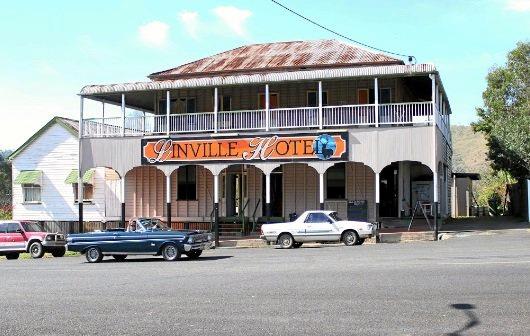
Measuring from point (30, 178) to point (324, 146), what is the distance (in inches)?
673

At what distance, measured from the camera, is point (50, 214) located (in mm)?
35969

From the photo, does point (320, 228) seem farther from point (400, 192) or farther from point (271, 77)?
point (400, 192)

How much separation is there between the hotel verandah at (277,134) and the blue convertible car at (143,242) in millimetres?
6097

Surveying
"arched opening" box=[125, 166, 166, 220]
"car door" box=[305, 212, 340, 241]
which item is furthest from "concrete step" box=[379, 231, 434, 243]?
"arched opening" box=[125, 166, 166, 220]

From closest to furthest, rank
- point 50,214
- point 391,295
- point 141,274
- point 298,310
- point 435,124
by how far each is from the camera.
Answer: point 298,310 < point 391,295 < point 141,274 < point 435,124 < point 50,214

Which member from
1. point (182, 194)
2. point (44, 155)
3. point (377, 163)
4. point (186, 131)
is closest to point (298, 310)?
point (377, 163)

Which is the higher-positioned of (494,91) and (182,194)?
(494,91)

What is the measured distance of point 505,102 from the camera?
44875 millimetres

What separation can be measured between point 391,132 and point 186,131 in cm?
896

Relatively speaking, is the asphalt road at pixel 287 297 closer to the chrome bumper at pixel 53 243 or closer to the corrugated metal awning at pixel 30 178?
the chrome bumper at pixel 53 243

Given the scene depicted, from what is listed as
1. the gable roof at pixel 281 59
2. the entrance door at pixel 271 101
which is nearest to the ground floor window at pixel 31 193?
the gable roof at pixel 281 59

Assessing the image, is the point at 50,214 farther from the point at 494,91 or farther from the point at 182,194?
the point at 494,91

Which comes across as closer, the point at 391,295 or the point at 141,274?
the point at 391,295

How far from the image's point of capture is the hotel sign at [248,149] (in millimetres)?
27953
